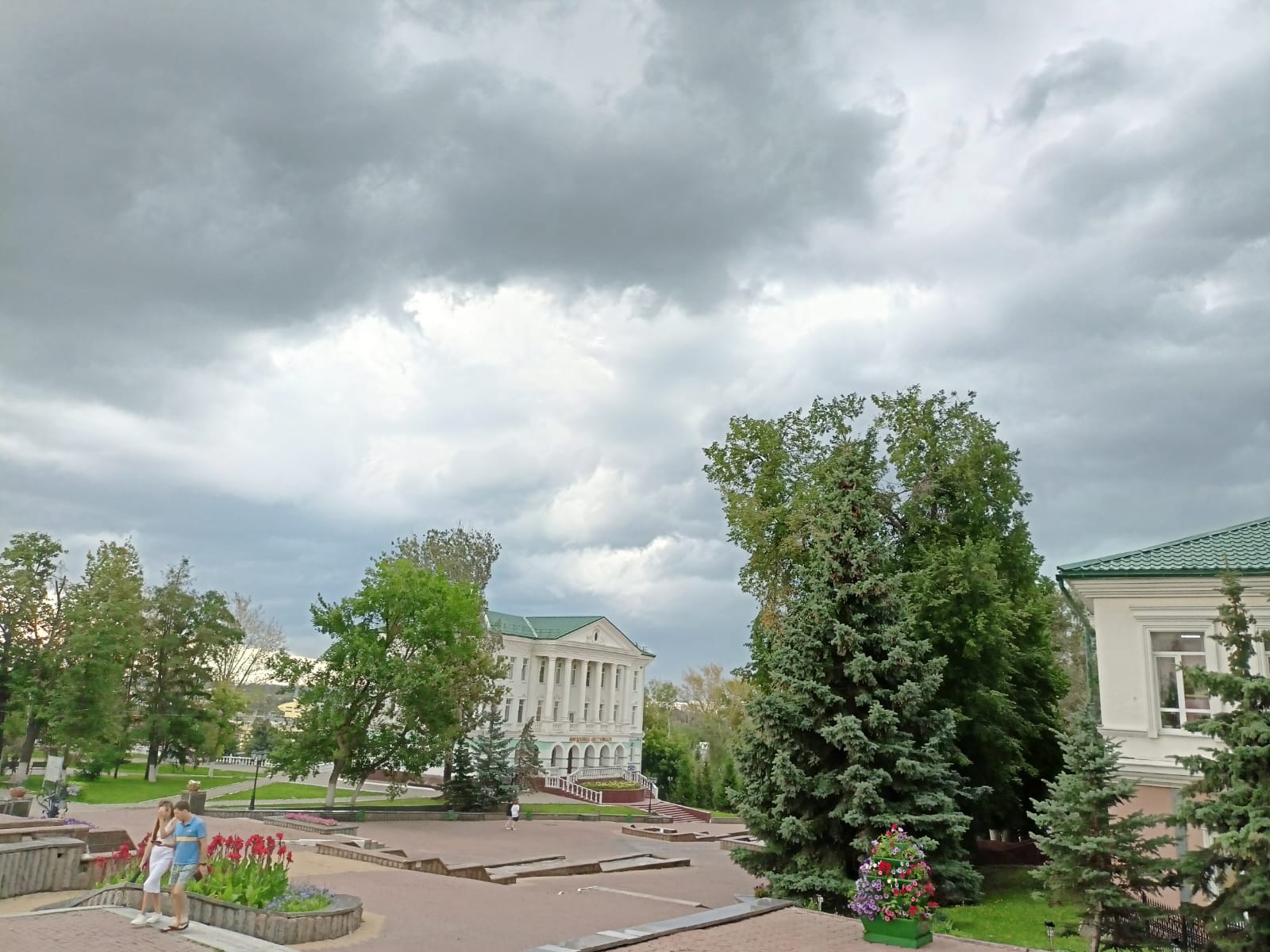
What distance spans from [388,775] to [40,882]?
82.8 ft

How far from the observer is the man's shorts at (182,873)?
437 inches

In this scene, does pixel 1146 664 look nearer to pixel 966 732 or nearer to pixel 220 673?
pixel 966 732

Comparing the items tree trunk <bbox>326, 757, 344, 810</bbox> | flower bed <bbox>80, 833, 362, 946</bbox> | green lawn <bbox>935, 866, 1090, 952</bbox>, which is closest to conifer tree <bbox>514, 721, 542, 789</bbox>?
tree trunk <bbox>326, 757, 344, 810</bbox>

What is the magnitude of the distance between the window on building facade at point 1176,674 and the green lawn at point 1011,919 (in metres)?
4.35

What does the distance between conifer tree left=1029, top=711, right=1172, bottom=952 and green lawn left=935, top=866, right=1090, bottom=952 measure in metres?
0.44

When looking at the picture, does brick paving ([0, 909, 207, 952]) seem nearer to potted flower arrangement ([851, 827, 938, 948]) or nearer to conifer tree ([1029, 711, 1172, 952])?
potted flower arrangement ([851, 827, 938, 948])

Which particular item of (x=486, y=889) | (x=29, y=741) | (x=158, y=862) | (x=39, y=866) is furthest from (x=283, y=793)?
(x=158, y=862)

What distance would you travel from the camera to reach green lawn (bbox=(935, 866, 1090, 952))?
15.4 m

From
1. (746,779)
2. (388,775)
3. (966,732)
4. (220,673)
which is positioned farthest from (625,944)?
(220,673)

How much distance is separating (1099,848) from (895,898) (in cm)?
317

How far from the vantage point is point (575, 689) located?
76625mm

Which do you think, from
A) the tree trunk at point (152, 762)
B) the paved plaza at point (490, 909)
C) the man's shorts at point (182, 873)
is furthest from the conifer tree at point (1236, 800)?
the tree trunk at point (152, 762)

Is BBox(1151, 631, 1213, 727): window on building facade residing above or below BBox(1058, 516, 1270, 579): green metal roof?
below

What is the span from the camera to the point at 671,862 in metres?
30.8
